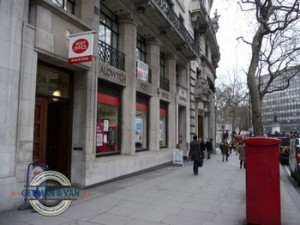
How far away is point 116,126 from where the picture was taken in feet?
43.0

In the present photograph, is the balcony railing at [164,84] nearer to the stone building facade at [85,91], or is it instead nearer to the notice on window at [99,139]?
the stone building facade at [85,91]

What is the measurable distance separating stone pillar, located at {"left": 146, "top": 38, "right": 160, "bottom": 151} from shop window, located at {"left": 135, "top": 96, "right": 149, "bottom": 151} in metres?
0.26

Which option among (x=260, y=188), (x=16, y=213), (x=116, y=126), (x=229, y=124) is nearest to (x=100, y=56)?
(x=116, y=126)

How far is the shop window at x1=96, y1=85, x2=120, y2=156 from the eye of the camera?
1170 cm

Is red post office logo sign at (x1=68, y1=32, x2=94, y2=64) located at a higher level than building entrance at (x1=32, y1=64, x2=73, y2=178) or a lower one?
higher

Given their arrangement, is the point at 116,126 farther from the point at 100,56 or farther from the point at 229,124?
the point at 229,124

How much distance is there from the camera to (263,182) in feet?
20.0

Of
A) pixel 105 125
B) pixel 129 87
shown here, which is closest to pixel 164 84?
pixel 129 87

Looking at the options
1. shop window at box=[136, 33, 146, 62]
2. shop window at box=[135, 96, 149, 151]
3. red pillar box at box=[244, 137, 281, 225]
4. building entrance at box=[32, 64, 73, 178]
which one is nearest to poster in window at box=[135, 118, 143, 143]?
shop window at box=[135, 96, 149, 151]

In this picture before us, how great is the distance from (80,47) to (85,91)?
189 cm

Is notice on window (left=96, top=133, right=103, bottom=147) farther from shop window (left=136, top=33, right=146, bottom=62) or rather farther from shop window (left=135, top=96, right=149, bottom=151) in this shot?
shop window (left=136, top=33, right=146, bottom=62)

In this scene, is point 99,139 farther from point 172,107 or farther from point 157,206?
point 172,107

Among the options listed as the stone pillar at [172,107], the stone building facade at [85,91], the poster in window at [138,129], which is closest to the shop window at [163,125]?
the stone building facade at [85,91]

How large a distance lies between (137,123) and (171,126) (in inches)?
172
